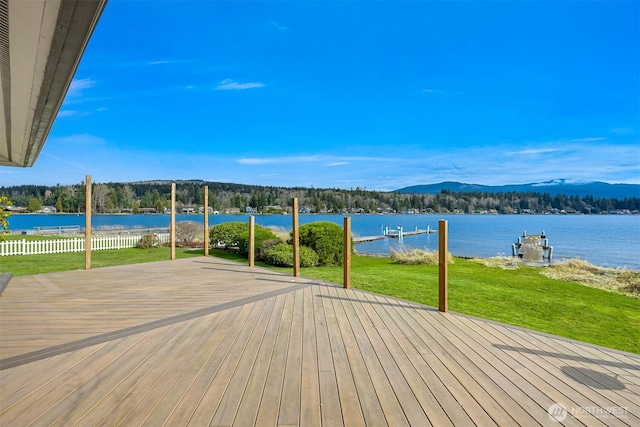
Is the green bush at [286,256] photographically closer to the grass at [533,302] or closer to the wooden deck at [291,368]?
the grass at [533,302]

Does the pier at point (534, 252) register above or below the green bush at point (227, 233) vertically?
below

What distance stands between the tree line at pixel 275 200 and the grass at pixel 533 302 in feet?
68.6

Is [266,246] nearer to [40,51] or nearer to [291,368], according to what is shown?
[40,51]

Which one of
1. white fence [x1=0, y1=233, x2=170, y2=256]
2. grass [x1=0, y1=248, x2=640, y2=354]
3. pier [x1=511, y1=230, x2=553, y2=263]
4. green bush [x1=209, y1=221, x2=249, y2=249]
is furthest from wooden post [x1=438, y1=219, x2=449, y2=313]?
white fence [x1=0, y1=233, x2=170, y2=256]

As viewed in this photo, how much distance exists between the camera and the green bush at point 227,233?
13.4 metres

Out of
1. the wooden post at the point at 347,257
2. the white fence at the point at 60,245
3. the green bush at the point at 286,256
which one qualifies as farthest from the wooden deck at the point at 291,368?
the white fence at the point at 60,245

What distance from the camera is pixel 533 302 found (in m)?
6.36

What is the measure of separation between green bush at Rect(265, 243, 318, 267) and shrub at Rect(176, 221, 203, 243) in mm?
7256

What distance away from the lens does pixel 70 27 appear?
2512 mm

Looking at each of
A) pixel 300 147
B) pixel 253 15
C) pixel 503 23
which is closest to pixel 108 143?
pixel 300 147

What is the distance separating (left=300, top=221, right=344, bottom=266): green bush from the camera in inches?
418

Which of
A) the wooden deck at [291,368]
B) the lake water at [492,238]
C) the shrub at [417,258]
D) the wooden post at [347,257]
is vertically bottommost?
the lake water at [492,238]

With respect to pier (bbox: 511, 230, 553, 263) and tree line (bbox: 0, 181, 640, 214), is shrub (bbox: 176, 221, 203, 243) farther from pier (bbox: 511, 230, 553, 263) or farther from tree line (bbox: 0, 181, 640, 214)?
pier (bbox: 511, 230, 553, 263)

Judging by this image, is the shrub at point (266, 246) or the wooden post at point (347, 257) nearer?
the wooden post at point (347, 257)
